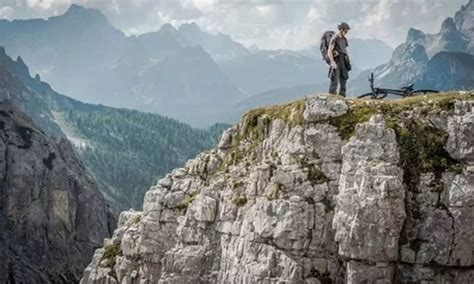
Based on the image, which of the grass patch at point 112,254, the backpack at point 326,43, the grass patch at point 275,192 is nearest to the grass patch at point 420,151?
the grass patch at point 275,192

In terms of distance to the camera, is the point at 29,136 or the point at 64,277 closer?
the point at 64,277

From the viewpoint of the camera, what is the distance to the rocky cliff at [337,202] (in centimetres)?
3619

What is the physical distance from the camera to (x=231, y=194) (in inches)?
1672

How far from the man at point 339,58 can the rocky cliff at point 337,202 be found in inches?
138

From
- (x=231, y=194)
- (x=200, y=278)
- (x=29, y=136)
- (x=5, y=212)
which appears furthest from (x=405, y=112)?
(x=29, y=136)

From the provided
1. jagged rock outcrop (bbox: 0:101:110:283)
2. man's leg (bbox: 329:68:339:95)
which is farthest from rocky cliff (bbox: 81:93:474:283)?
jagged rock outcrop (bbox: 0:101:110:283)

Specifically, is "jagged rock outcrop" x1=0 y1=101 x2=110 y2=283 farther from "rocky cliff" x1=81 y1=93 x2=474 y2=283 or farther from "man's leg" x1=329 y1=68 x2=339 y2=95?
"man's leg" x1=329 y1=68 x2=339 y2=95

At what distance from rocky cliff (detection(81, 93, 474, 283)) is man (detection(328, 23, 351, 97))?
3.50 meters

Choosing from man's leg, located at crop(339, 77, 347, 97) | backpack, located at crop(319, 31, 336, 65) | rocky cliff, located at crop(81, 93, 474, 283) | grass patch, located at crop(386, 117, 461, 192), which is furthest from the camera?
man's leg, located at crop(339, 77, 347, 97)

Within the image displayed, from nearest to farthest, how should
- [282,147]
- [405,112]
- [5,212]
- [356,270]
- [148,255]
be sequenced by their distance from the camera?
[356,270]
[405,112]
[282,147]
[148,255]
[5,212]

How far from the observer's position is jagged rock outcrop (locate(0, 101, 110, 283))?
14975 centimetres

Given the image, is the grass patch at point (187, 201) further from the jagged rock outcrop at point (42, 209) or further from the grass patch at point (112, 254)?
the jagged rock outcrop at point (42, 209)

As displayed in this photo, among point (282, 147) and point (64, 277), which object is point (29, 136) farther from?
point (282, 147)

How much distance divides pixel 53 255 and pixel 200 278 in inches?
4721
